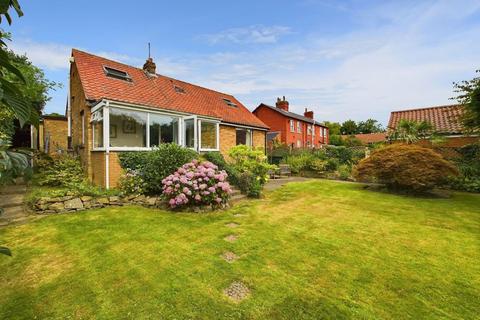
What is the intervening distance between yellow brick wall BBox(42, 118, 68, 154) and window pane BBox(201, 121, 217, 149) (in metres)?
11.0

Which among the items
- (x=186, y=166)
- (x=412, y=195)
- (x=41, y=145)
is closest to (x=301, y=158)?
(x=412, y=195)

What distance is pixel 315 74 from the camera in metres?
17.4

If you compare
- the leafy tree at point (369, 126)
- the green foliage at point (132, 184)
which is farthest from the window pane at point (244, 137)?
the leafy tree at point (369, 126)

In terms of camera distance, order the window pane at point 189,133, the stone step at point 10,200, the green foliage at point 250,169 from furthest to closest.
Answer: the window pane at point 189,133 → the green foliage at point 250,169 → the stone step at point 10,200

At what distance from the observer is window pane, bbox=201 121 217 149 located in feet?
42.7

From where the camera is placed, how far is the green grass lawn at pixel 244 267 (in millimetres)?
3088

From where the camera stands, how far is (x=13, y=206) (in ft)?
24.4

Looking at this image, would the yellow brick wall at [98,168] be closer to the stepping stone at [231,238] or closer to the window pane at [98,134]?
the window pane at [98,134]

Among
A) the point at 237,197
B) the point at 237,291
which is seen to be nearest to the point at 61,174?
the point at 237,197

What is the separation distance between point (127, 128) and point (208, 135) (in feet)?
13.6

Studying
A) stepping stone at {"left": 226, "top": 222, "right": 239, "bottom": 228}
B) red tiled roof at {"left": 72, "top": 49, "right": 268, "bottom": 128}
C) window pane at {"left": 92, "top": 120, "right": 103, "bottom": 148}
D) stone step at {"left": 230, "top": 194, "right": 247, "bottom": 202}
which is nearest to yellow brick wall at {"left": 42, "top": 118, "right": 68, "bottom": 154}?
→ red tiled roof at {"left": 72, "top": 49, "right": 268, "bottom": 128}

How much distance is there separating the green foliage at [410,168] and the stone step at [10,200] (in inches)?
536

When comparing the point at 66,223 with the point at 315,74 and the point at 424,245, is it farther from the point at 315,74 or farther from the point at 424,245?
the point at 315,74

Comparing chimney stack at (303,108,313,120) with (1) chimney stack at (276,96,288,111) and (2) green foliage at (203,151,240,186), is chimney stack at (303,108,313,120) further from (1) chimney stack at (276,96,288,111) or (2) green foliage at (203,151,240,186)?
(2) green foliage at (203,151,240,186)
